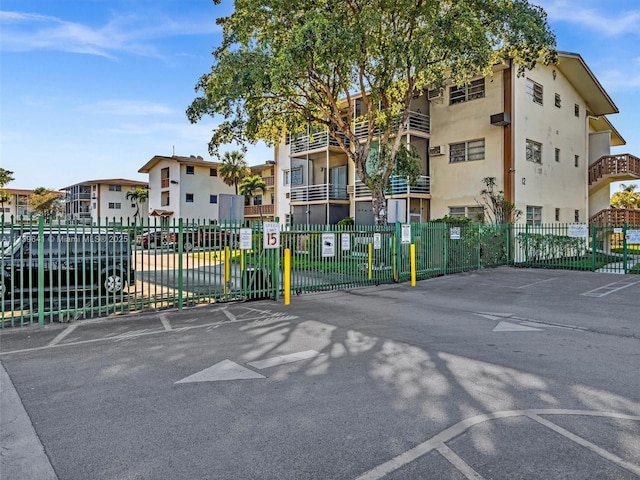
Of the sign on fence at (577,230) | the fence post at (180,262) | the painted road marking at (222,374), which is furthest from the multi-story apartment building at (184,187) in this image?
the painted road marking at (222,374)

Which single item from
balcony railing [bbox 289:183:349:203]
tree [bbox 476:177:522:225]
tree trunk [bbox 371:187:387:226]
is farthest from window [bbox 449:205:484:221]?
balcony railing [bbox 289:183:349:203]

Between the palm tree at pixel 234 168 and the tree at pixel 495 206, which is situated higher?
the palm tree at pixel 234 168

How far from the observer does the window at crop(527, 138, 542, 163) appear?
2177 cm

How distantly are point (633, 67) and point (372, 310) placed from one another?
18813mm

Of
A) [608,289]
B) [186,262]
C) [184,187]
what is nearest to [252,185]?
[184,187]

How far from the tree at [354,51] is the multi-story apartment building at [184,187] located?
2698 centimetres

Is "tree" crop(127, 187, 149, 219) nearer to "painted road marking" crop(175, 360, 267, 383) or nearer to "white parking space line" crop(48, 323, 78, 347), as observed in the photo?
"white parking space line" crop(48, 323, 78, 347)

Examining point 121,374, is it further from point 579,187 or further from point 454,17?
Result: point 579,187

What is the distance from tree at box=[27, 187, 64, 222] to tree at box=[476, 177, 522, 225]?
213 feet

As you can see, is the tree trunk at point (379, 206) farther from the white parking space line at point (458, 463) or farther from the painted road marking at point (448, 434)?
the white parking space line at point (458, 463)

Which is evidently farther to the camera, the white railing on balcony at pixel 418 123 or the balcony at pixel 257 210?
the balcony at pixel 257 210

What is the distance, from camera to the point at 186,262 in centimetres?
1004

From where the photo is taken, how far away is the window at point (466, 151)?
72.2 feet

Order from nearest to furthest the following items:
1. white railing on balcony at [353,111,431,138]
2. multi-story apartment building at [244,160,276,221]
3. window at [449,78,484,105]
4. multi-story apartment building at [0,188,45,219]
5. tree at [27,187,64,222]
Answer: window at [449,78,484,105], white railing on balcony at [353,111,431,138], multi-story apartment building at [244,160,276,221], tree at [27,187,64,222], multi-story apartment building at [0,188,45,219]
